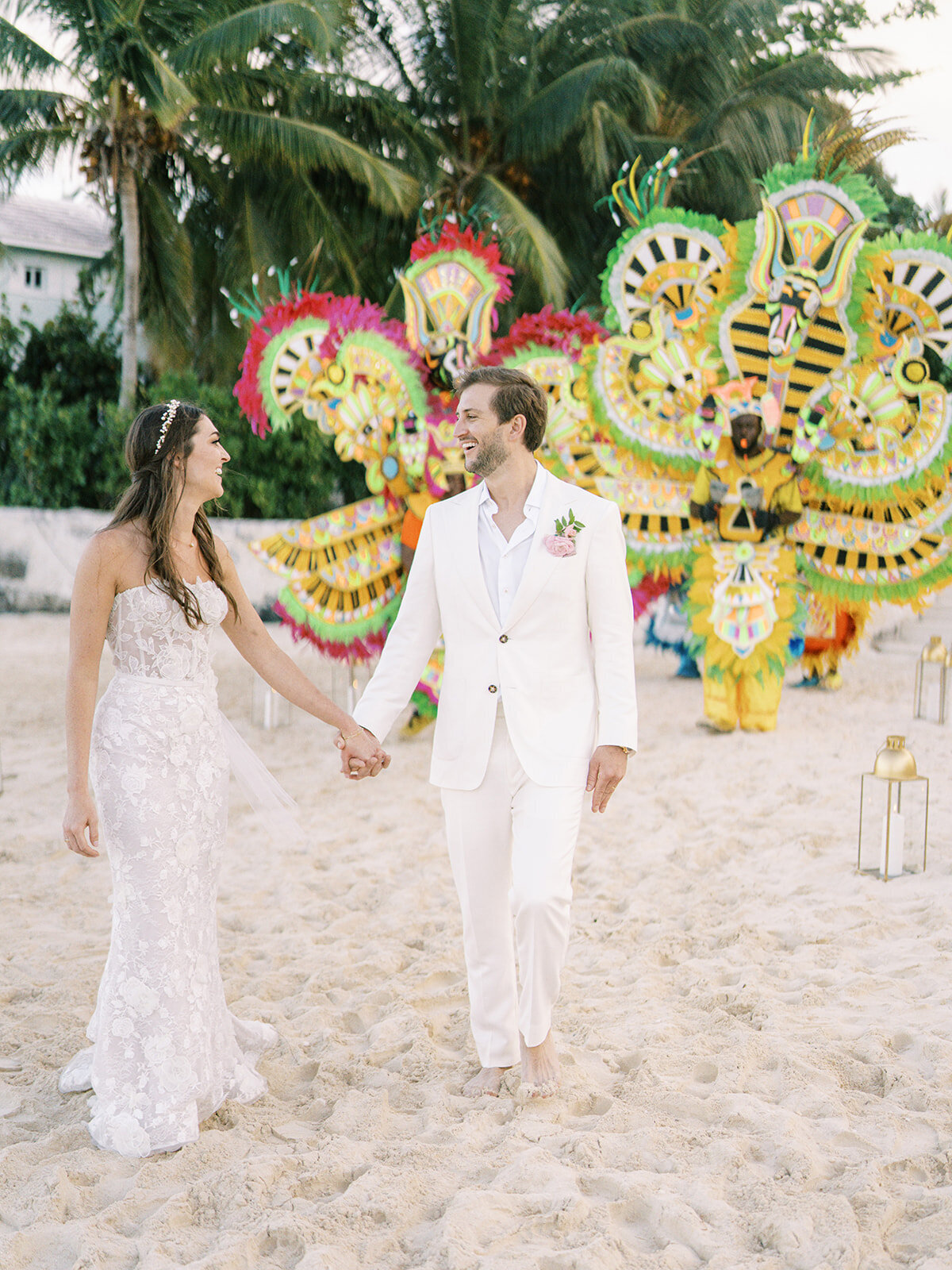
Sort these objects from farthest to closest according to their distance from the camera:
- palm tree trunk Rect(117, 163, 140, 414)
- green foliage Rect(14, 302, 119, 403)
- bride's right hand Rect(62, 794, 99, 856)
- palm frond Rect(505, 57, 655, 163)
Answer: green foliage Rect(14, 302, 119, 403) < palm frond Rect(505, 57, 655, 163) < palm tree trunk Rect(117, 163, 140, 414) < bride's right hand Rect(62, 794, 99, 856)

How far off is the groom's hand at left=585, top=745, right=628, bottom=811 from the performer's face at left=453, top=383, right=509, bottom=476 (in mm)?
769

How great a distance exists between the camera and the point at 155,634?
9.09ft

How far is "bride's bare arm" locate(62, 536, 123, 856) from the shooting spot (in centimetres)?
265

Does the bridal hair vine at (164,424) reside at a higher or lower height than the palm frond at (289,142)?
lower

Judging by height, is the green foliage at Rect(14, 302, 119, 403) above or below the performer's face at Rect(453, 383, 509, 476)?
above

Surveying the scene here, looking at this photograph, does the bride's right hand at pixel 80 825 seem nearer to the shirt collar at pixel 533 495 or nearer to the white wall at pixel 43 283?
the shirt collar at pixel 533 495

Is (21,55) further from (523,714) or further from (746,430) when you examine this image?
(523,714)

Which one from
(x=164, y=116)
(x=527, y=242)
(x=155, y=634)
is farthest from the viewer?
(x=527, y=242)

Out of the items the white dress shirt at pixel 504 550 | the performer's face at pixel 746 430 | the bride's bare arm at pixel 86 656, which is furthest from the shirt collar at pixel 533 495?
the performer's face at pixel 746 430

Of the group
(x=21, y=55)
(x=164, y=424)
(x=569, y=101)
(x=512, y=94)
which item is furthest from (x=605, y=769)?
(x=512, y=94)

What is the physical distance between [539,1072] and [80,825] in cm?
129

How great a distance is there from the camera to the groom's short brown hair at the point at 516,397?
2.89 metres

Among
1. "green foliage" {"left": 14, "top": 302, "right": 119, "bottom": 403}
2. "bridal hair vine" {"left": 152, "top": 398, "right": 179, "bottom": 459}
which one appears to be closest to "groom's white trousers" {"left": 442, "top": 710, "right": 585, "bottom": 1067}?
"bridal hair vine" {"left": 152, "top": 398, "right": 179, "bottom": 459}

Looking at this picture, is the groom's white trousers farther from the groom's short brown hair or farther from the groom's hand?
the groom's short brown hair
